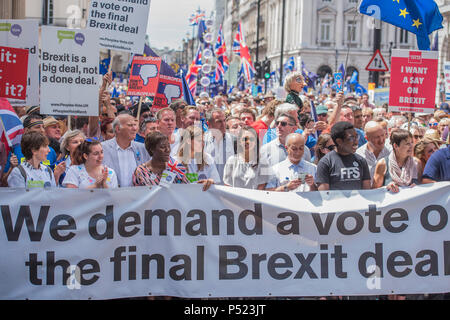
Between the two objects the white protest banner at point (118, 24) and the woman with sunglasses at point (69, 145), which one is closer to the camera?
the woman with sunglasses at point (69, 145)

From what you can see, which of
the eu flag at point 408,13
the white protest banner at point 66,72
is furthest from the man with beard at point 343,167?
the eu flag at point 408,13

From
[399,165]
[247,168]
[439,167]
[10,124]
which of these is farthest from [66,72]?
[439,167]

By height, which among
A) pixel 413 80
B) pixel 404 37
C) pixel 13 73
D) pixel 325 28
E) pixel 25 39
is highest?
pixel 325 28

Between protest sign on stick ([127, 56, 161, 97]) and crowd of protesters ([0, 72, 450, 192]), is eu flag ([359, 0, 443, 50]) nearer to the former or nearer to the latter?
crowd of protesters ([0, 72, 450, 192])

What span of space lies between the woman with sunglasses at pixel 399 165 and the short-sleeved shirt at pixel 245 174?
101 centimetres

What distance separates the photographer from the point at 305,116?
9.01 metres

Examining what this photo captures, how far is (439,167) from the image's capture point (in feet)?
19.7

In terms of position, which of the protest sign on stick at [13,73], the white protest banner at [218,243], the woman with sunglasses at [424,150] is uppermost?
the protest sign on stick at [13,73]

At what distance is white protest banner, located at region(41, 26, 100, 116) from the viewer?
663cm

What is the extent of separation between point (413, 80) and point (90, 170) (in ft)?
13.2

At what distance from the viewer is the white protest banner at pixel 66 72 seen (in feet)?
21.8

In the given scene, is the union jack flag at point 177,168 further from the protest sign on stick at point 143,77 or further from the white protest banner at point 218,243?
the protest sign on stick at point 143,77

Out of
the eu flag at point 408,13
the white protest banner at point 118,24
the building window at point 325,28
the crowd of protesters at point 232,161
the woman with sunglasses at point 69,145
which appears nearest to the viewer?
the crowd of protesters at point 232,161

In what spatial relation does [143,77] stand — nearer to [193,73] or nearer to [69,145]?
[69,145]
